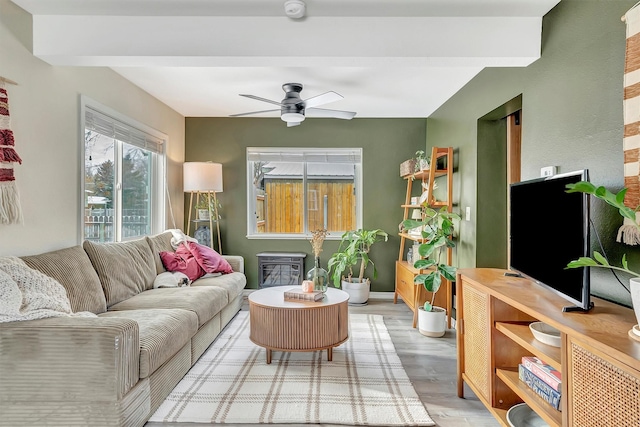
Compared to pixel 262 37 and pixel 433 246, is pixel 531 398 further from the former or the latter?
pixel 262 37

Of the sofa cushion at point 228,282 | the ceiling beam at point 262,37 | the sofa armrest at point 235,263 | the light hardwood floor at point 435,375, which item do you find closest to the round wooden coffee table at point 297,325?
the light hardwood floor at point 435,375

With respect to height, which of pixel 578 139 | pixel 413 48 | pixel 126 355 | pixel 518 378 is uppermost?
pixel 413 48

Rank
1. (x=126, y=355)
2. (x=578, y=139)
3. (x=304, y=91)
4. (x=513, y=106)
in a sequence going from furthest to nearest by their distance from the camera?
(x=304, y=91), (x=513, y=106), (x=578, y=139), (x=126, y=355)

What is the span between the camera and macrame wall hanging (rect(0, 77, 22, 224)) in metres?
2.12

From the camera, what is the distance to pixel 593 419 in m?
1.19

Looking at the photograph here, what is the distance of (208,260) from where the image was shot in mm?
3855

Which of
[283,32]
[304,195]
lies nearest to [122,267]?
[283,32]

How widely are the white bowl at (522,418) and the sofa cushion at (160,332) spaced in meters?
1.88

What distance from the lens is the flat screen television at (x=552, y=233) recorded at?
142cm

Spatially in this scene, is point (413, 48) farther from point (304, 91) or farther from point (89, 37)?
point (89, 37)

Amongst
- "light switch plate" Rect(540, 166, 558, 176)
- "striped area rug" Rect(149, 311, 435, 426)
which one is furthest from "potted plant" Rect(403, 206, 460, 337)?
"light switch plate" Rect(540, 166, 558, 176)

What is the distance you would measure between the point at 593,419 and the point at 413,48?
2110 mm

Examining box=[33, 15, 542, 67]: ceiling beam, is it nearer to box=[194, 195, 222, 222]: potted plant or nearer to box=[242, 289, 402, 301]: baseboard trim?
box=[194, 195, 222, 222]: potted plant

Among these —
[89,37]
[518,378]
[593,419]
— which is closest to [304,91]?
[89,37]
